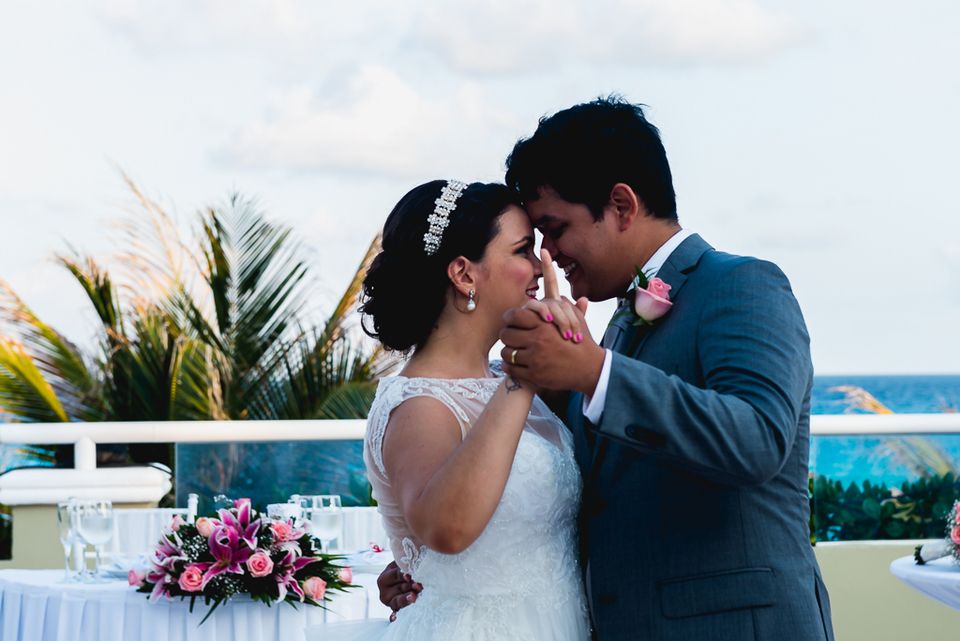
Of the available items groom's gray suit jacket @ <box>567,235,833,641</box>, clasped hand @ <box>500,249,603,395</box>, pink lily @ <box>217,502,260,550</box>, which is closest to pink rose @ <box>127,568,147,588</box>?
pink lily @ <box>217,502,260,550</box>

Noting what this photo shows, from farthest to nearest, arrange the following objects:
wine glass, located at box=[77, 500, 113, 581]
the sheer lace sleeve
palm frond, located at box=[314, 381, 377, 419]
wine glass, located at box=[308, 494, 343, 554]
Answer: palm frond, located at box=[314, 381, 377, 419], wine glass, located at box=[308, 494, 343, 554], wine glass, located at box=[77, 500, 113, 581], the sheer lace sleeve

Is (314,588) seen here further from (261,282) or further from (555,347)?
(261,282)

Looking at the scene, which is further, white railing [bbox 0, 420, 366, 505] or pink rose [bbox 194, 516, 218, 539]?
white railing [bbox 0, 420, 366, 505]

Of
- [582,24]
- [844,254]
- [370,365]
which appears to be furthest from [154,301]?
[844,254]

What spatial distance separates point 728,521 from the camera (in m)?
2.50

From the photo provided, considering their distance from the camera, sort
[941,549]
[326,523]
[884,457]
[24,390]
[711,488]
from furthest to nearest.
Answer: [24,390] → [884,457] → [941,549] → [326,523] → [711,488]

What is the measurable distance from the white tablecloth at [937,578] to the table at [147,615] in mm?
2259

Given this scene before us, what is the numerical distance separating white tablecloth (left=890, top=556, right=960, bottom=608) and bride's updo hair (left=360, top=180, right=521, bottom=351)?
9.90 feet

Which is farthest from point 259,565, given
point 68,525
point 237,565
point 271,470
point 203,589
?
point 271,470

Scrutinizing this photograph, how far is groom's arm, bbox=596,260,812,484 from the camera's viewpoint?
221cm

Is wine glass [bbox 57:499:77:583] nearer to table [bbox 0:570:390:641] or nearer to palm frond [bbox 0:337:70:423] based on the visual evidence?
table [bbox 0:570:390:641]

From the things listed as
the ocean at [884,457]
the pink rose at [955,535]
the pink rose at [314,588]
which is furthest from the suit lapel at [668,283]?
the ocean at [884,457]

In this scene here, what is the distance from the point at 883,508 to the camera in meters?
7.20

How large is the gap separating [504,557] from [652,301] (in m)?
0.68
